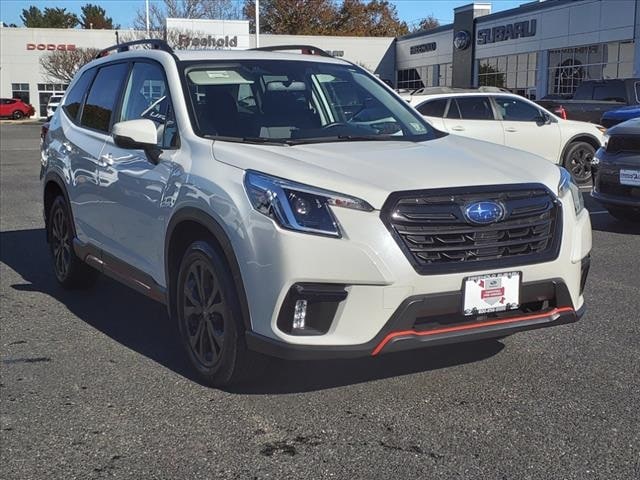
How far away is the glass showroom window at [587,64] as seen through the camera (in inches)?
1247

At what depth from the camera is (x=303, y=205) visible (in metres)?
3.69

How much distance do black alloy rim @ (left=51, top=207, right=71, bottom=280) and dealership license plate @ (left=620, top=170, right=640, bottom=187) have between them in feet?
19.3

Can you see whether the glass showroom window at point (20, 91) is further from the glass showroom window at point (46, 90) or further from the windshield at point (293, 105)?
the windshield at point (293, 105)

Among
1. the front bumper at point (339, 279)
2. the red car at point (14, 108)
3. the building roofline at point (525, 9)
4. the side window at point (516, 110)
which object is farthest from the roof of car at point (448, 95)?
the red car at point (14, 108)

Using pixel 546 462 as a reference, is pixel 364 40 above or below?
above

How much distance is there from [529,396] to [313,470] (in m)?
1.37

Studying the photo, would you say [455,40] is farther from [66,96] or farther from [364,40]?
[66,96]

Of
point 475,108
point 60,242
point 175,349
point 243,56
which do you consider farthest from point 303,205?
point 475,108

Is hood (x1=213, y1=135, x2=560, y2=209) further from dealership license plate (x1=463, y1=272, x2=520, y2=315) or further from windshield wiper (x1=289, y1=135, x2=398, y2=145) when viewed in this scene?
dealership license plate (x1=463, y1=272, x2=520, y2=315)

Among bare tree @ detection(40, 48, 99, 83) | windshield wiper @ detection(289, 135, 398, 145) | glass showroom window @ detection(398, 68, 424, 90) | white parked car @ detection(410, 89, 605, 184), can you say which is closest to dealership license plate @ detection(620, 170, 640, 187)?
white parked car @ detection(410, 89, 605, 184)

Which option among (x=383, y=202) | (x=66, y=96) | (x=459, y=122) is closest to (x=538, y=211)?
(x=383, y=202)

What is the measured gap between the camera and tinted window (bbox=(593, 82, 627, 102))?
17.3 metres

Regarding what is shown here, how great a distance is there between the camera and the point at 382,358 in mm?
4730

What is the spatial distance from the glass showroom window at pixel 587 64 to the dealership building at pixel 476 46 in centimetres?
4
